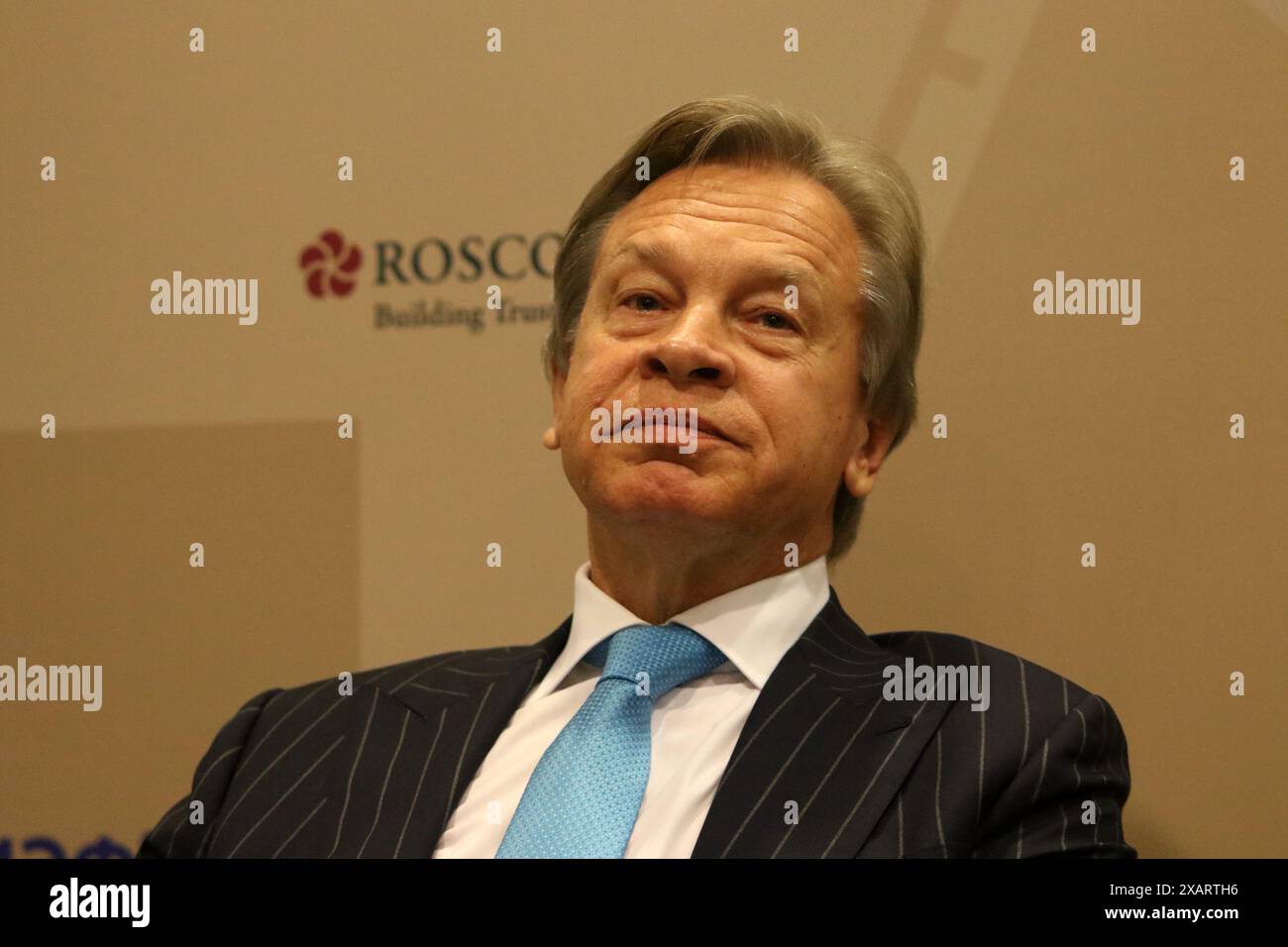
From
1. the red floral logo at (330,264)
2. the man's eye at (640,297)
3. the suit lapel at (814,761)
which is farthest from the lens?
the red floral logo at (330,264)

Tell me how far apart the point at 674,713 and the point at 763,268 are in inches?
24.8

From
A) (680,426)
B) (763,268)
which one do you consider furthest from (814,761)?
(763,268)

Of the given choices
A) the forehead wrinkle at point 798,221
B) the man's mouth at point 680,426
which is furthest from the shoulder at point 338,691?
the forehead wrinkle at point 798,221

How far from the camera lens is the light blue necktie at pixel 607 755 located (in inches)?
72.4

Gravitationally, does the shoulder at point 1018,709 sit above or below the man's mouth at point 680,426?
below

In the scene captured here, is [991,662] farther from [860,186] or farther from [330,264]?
[330,264]

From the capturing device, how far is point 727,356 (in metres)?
2.01

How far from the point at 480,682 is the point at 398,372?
2.45 feet

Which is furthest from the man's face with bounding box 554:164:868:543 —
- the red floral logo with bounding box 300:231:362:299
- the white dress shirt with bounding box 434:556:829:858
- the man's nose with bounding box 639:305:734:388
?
the red floral logo with bounding box 300:231:362:299

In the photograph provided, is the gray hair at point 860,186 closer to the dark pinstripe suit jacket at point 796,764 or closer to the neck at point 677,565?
the neck at point 677,565

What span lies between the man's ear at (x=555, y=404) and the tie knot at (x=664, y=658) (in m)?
0.36

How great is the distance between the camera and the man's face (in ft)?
6.56

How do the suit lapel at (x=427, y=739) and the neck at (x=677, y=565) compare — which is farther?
the neck at (x=677, y=565)
